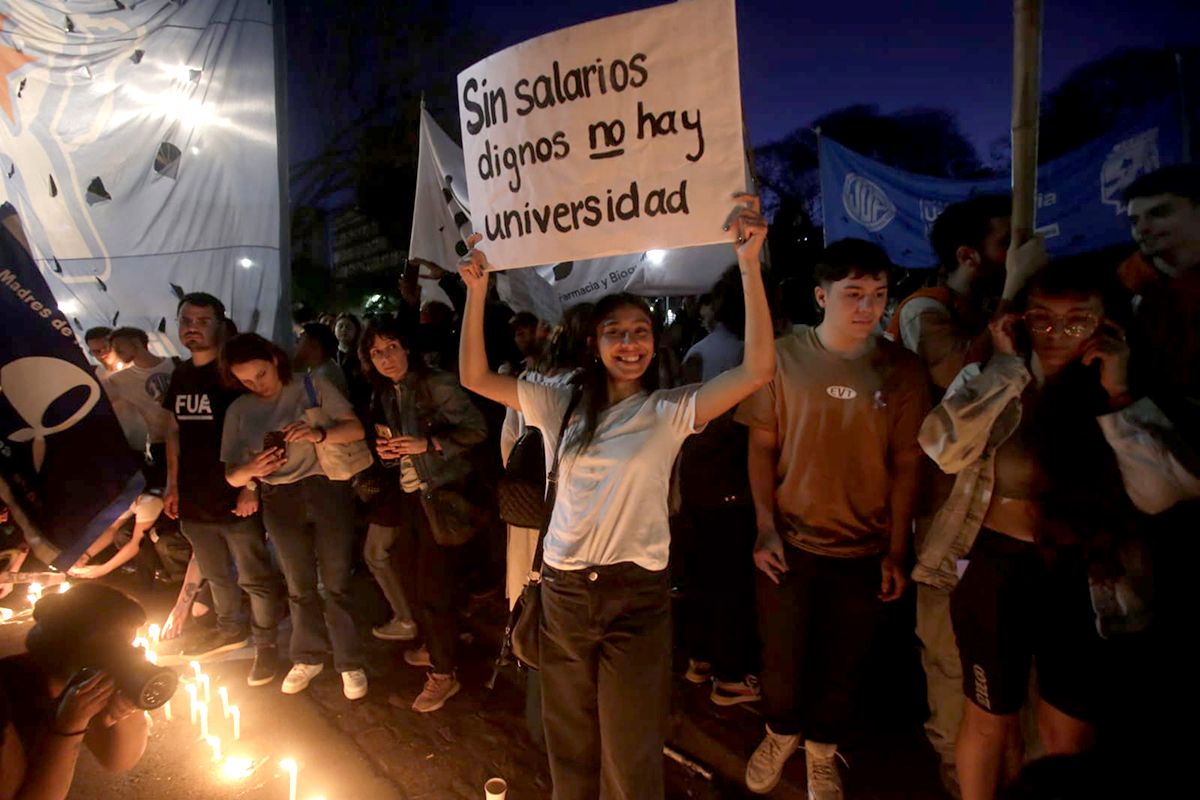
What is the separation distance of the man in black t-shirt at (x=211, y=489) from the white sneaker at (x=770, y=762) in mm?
3135

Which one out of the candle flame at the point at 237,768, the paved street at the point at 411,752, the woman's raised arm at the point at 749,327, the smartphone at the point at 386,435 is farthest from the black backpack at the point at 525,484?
the candle flame at the point at 237,768

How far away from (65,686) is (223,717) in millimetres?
1909

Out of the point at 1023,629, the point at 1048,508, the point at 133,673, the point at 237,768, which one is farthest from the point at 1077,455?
the point at 237,768

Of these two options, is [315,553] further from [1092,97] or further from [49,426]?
[1092,97]

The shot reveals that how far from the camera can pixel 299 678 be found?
3996mm

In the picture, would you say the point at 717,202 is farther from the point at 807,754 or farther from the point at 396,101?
the point at 396,101

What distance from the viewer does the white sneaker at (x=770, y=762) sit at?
2879 millimetres

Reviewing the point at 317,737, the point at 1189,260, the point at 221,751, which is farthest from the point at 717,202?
the point at 221,751

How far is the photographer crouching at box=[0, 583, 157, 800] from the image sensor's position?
80.0 inches

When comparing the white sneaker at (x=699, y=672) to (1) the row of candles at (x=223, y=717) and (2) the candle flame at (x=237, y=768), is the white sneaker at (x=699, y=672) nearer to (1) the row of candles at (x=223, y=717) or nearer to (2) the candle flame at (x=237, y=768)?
(1) the row of candles at (x=223, y=717)

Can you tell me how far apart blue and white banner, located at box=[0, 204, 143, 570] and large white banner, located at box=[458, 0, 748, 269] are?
2.77 meters

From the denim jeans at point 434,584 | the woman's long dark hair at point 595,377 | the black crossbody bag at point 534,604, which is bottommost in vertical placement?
the denim jeans at point 434,584

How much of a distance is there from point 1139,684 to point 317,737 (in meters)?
3.79

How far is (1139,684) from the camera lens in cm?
185
